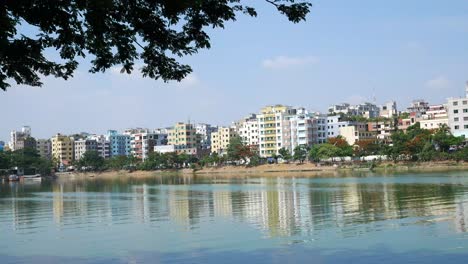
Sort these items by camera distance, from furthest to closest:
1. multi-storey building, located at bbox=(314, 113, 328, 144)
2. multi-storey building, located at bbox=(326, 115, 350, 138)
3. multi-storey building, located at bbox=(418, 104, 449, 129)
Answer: multi-storey building, located at bbox=(314, 113, 328, 144) → multi-storey building, located at bbox=(326, 115, 350, 138) → multi-storey building, located at bbox=(418, 104, 449, 129)

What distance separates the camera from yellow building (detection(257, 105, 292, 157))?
128 metres


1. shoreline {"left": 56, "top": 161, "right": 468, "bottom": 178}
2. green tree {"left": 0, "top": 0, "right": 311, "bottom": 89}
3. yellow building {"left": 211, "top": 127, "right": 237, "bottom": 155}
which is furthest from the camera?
yellow building {"left": 211, "top": 127, "right": 237, "bottom": 155}

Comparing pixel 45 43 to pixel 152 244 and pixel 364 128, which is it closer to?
pixel 152 244

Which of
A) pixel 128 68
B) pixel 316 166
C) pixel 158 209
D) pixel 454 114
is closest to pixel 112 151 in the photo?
pixel 316 166

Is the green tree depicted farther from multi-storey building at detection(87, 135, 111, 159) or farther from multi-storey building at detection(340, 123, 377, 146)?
multi-storey building at detection(87, 135, 111, 159)

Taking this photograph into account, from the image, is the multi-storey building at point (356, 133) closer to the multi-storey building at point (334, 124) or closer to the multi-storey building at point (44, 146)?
the multi-storey building at point (334, 124)

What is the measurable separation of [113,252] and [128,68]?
10.7 meters

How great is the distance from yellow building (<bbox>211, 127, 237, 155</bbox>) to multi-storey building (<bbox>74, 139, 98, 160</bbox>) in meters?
41.9

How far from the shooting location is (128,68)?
27.6 feet

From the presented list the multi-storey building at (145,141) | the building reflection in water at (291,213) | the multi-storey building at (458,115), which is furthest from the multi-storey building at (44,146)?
the building reflection in water at (291,213)

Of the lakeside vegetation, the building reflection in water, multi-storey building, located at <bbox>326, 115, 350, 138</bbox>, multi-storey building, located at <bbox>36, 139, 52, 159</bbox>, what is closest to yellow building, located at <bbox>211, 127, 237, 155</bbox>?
the lakeside vegetation

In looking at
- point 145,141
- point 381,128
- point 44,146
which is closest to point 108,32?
point 381,128

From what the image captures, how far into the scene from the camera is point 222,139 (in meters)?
152

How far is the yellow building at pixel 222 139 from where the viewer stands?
150m
